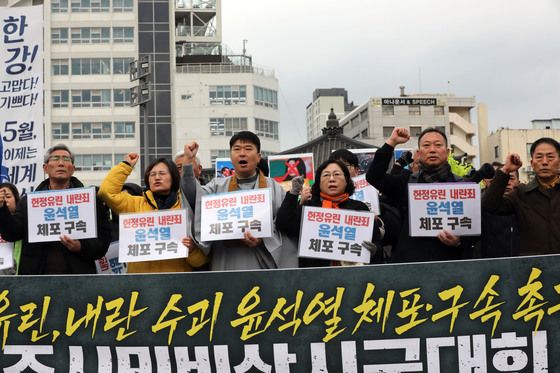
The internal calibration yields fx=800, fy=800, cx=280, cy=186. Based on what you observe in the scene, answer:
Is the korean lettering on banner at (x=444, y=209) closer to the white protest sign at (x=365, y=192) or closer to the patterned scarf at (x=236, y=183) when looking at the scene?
the patterned scarf at (x=236, y=183)

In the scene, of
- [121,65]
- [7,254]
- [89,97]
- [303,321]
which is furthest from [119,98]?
[303,321]

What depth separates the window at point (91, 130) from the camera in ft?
173

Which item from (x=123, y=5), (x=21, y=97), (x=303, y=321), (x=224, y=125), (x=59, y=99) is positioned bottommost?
(x=303, y=321)

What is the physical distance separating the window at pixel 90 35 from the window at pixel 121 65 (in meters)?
1.57

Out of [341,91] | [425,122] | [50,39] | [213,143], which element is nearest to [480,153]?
[425,122]

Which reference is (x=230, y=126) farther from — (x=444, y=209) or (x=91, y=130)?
(x=444, y=209)

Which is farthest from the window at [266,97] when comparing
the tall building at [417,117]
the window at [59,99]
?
the tall building at [417,117]

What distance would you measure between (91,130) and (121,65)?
15.6 feet

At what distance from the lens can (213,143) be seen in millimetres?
56656

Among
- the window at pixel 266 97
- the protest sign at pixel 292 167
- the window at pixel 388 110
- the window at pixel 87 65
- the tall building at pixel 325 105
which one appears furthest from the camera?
the tall building at pixel 325 105

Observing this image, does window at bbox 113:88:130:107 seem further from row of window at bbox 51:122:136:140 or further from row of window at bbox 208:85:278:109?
row of window at bbox 208:85:278:109

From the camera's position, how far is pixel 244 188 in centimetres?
548

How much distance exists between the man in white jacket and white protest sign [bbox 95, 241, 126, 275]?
3.85 ft

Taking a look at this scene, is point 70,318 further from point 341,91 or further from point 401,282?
point 341,91
